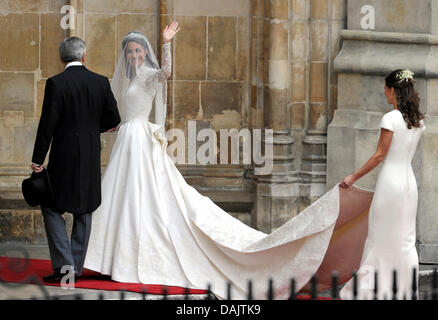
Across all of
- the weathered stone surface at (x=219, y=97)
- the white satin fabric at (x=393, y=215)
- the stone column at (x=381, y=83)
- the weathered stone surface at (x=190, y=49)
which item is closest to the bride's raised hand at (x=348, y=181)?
the white satin fabric at (x=393, y=215)

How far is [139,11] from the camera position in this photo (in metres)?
9.85

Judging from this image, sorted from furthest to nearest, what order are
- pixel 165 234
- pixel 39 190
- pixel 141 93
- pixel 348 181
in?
pixel 141 93
pixel 165 234
pixel 39 190
pixel 348 181

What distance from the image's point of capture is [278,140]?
9664mm

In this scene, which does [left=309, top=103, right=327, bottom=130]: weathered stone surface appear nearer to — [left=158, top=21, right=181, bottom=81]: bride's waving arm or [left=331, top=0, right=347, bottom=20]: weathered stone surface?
[left=331, top=0, right=347, bottom=20]: weathered stone surface

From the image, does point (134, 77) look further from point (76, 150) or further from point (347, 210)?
point (347, 210)

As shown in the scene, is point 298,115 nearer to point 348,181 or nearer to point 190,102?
point 190,102

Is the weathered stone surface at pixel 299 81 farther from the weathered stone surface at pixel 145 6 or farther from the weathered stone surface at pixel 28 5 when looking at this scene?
the weathered stone surface at pixel 28 5

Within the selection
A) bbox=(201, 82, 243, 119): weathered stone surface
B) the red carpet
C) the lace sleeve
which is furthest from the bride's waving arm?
bbox=(201, 82, 243, 119): weathered stone surface

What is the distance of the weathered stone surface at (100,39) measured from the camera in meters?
9.83

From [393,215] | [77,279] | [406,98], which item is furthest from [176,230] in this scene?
[406,98]

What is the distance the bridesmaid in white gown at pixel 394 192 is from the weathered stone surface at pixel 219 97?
332 centimetres

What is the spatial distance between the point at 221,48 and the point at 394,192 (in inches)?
144

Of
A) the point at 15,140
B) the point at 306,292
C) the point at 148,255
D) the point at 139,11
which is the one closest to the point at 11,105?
the point at 15,140

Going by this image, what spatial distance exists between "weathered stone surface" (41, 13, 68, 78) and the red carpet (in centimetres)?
212
